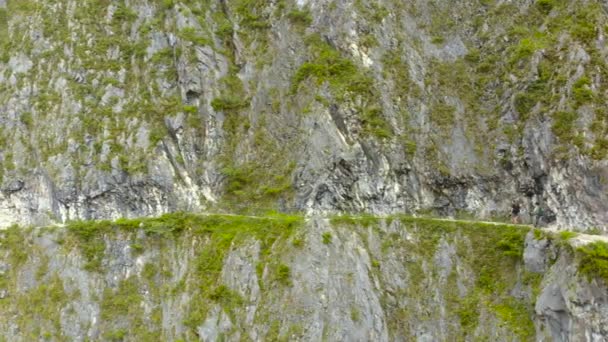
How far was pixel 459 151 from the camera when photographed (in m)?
29.1

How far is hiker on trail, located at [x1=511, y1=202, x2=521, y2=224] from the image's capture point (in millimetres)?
26531

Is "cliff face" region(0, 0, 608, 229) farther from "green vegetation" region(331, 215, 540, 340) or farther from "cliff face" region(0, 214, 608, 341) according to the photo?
"cliff face" region(0, 214, 608, 341)

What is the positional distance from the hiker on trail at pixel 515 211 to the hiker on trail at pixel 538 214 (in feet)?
3.10

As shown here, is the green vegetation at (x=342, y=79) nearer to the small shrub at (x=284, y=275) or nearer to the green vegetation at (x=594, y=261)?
the small shrub at (x=284, y=275)

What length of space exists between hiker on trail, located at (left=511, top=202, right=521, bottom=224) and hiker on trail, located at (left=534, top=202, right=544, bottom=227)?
3.10ft

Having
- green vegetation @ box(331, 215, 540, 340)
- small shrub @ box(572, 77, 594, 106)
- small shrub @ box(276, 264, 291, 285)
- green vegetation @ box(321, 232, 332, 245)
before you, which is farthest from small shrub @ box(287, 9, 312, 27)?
small shrub @ box(276, 264, 291, 285)

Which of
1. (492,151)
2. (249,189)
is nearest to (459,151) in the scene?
(492,151)

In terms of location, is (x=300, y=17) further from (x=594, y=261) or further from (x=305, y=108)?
(x=594, y=261)

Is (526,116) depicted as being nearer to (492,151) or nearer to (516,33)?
(492,151)

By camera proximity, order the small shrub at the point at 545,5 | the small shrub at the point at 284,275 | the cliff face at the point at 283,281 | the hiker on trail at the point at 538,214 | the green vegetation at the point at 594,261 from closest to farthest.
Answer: the green vegetation at the point at 594,261 → the cliff face at the point at 283,281 → the small shrub at the point at 284,275 → the hiker on trail at the point at 538,214 → the small shrub at the point at 545,5

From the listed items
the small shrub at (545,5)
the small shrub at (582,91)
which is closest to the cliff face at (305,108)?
the small shrub at (582,91)

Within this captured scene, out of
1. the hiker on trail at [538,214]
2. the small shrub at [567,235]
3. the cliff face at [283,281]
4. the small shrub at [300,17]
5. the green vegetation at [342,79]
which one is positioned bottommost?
the cliff face at [283,281]

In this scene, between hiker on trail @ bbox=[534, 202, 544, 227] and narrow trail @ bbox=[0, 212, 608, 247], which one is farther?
hiker on trail @ bbox=[534, 202, 544, 227]

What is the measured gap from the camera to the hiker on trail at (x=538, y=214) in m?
25.5
